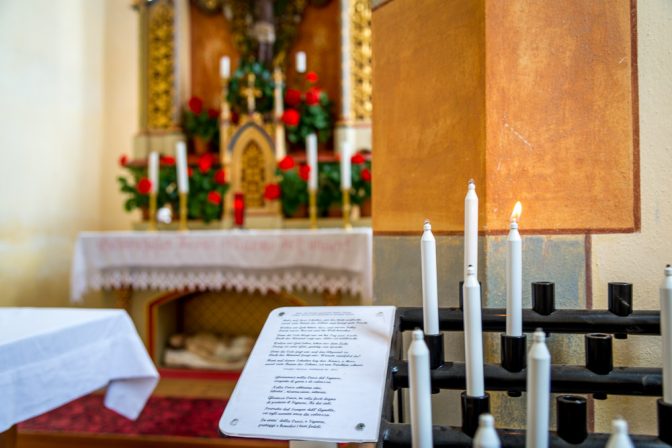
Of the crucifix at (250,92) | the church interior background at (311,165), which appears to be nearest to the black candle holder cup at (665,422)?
the church interior background at (311,165)

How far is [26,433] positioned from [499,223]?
2774 millimetres

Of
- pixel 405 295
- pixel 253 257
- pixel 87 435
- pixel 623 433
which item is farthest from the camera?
pixel 253 257

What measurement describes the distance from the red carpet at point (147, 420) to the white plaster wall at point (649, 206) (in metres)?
2.17

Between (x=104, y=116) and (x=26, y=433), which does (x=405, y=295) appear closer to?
(x=26, y=433)

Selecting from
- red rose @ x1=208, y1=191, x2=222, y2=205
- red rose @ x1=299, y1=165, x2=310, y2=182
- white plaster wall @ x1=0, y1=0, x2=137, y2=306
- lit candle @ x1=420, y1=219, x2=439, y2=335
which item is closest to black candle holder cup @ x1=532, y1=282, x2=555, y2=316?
lit candle @ x1=420, y1=219, x2=439, y2=335

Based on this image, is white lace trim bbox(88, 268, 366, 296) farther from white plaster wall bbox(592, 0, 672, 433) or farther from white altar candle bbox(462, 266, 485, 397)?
white altar candle bbox(462, 266, 485, 397)

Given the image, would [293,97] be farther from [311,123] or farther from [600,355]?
[600,355]

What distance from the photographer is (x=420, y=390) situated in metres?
0.90

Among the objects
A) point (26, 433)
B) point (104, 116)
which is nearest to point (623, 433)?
point (26, 433)

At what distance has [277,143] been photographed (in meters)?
4.67

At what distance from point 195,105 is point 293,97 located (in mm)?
851

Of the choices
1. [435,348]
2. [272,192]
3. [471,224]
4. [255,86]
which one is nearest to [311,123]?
[255,86]

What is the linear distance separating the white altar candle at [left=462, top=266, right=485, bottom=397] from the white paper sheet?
0.59ft

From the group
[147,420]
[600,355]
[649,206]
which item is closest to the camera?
[600,355]
